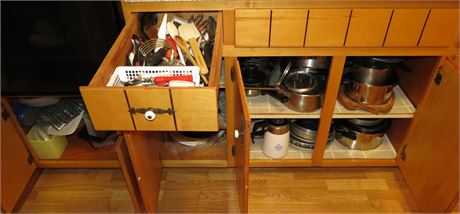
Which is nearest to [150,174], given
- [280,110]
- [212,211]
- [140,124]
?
[212,211]

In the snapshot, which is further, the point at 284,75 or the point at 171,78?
the point at 284,75

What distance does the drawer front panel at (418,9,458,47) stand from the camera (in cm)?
96

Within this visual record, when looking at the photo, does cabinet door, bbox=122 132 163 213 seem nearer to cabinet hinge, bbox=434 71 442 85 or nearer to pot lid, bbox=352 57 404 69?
pot lid, bbox=352 57 404 69

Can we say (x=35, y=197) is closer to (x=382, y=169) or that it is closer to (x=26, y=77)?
(x=26, y=77)

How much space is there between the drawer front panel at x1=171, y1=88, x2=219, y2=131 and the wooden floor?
1.97 ft

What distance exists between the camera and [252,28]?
1.00m

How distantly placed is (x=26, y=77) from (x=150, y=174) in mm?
570

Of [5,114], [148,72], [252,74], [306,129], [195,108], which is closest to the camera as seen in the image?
[195,108]

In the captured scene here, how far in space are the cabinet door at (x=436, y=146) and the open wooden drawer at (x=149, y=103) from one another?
2.47 feet

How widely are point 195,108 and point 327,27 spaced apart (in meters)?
0.51

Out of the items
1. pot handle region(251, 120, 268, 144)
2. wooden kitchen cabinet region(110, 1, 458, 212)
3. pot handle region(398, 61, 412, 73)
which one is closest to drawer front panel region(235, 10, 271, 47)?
wooden kitchen cabinet region(110, 1, 458, 212)

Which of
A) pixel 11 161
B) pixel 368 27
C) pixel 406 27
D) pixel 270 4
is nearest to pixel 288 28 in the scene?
pixel 270 4

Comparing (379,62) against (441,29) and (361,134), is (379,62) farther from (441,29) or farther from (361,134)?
(361,134)

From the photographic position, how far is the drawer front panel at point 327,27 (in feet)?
3.18
